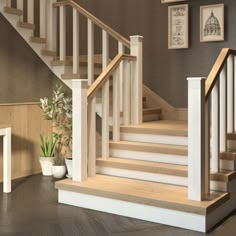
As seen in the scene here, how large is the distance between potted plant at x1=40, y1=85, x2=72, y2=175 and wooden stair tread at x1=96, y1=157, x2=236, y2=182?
95cm

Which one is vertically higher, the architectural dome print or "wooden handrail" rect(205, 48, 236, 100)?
the architectural dome print

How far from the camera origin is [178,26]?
5395 millimetres

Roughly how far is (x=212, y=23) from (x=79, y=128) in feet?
7.55

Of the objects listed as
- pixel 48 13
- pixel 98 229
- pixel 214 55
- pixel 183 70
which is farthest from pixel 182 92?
pixel 98 229

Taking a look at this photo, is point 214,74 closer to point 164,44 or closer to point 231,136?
point 231,136

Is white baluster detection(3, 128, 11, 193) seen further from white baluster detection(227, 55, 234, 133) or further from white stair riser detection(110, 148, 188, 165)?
white baluster detection(227, 55, 234, 133)

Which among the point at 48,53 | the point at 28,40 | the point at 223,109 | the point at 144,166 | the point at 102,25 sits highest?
the point at 102,25

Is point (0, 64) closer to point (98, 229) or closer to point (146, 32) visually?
point (146, 32)

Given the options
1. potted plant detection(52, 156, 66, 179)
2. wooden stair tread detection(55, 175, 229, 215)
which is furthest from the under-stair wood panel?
wooden stair tread detection(55, 175, 229, 215)

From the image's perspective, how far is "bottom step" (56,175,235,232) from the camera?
329 centimetres

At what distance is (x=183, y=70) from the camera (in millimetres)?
5449

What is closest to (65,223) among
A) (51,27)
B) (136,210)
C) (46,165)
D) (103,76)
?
(136,210)

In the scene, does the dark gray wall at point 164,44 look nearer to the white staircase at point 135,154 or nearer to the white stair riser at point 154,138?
the white staircase at point 135,154

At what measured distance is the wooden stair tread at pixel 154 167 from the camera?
3.68m
